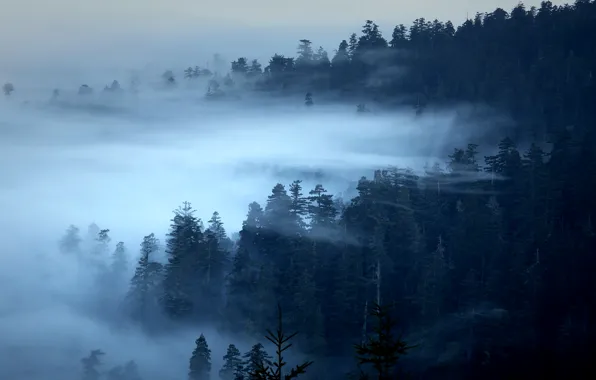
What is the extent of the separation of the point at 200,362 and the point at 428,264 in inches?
498

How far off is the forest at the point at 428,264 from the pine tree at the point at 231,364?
0.08 meters

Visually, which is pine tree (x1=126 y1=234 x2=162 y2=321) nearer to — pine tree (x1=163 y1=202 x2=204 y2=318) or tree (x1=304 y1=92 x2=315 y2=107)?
pine tree (x1=163 y1=202 x2=204 y2=318)

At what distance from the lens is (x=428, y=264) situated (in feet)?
137

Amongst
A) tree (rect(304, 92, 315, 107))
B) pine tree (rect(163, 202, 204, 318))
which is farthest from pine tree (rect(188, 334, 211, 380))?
tree (rect(304, 92, 315, 107))

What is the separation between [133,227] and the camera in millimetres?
57906

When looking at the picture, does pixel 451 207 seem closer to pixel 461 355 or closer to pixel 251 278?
pixel 461 355

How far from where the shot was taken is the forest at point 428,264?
3928 cm

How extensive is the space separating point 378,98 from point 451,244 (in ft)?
59.4

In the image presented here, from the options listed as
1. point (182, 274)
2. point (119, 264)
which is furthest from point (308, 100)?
point (182, 274)

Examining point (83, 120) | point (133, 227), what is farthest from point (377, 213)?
point (83, 120)

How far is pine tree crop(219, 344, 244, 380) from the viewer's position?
3844cm

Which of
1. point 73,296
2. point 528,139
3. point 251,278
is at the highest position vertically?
point 528,139

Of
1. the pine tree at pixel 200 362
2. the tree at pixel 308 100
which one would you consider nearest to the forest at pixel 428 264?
the pine tree at pixel 200 362

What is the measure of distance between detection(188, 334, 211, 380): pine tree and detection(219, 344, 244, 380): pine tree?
0.88m
